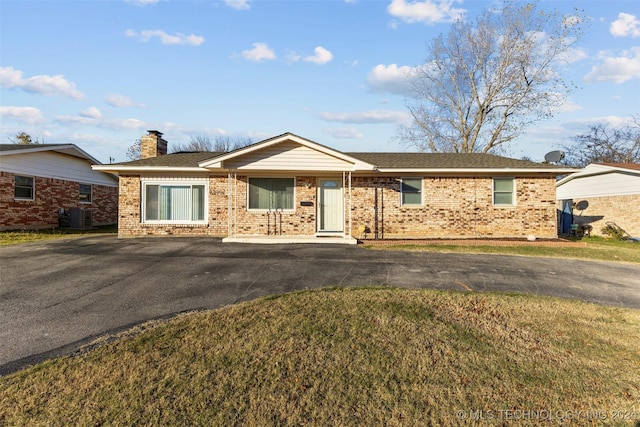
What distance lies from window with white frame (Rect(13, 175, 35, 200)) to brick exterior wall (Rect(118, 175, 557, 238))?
6913 mm

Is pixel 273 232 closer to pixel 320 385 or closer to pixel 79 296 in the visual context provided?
pixel 79 296

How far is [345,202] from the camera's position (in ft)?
46.2

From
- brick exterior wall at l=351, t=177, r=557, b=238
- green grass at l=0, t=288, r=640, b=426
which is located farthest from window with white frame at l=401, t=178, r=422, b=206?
green grass at l=0, t=288, r=640, b=426

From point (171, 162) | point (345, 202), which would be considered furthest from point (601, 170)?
point (171, 162)

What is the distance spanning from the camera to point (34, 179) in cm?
1720

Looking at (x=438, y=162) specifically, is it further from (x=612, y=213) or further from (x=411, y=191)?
(x=612, y=213)

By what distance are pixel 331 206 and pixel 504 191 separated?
23.6 feet

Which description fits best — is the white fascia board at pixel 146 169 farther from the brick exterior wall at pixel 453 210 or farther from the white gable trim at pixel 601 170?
the white gable trim at pixel 601 170

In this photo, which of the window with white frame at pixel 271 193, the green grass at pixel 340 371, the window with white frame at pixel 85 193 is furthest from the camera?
the window with white frame at pixel 85 193

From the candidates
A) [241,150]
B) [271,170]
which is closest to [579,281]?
[271,170]

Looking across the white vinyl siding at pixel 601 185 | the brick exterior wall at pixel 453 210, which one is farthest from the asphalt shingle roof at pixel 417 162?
the white vinyl siding at pixel 601 185

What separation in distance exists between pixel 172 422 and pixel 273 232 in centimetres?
1135

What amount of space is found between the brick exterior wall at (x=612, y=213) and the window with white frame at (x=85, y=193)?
28878mm

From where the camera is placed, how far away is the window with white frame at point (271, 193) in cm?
1398
